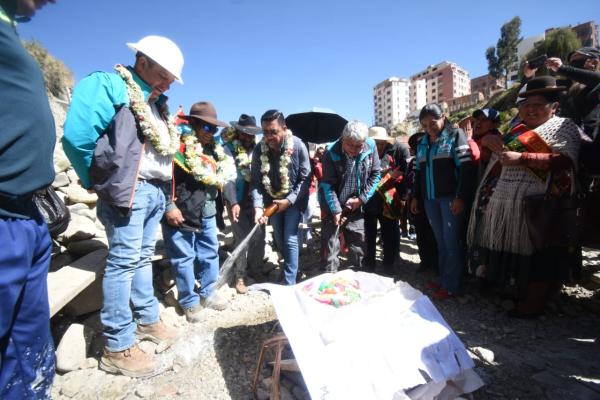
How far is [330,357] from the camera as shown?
1.46 metres

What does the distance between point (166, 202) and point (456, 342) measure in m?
2.34

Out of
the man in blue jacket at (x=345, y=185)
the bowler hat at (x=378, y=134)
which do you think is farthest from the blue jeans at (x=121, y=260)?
the bowler hat at (x=378, y=134)

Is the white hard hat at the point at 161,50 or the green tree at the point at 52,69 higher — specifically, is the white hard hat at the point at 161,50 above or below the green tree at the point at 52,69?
below

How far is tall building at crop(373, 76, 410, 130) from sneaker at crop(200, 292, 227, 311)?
225ft

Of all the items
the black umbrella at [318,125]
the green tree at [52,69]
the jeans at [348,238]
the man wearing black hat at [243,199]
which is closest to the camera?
the jeans at [348,238]

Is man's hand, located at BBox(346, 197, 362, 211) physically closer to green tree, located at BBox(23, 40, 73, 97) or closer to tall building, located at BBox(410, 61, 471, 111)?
green tree, located at BBox(23, 40, 73, 97)

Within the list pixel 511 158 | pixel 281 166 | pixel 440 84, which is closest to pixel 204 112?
pixel 281 166

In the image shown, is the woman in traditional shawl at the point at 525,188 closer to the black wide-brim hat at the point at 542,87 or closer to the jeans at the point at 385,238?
the black wide-brim hat at the point at 542,87

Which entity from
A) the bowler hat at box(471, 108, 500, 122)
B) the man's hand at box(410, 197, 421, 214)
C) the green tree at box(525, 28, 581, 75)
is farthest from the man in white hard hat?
the green tree at box(525, 28, 581, 75)

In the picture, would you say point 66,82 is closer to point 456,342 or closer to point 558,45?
point 456,342

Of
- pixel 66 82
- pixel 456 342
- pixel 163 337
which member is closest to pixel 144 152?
pixel 163 337

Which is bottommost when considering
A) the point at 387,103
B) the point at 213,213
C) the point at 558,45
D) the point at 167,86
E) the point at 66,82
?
the point at 213,213

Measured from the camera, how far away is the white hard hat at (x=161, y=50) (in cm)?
211

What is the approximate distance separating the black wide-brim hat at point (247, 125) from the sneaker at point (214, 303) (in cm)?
201
